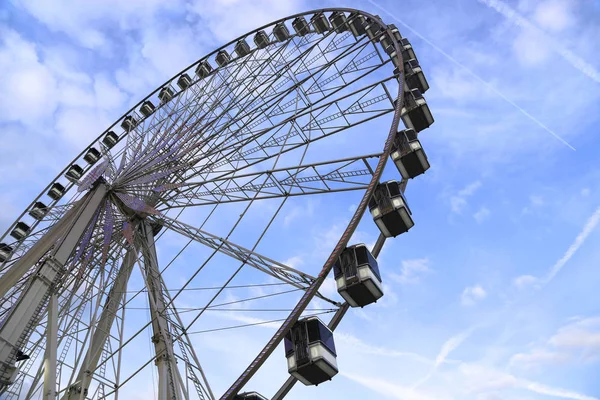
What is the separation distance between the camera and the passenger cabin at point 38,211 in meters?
18.9

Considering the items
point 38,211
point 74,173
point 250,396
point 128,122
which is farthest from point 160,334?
point 128,122

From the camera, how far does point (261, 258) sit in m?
10.8

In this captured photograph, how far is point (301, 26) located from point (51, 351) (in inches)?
498

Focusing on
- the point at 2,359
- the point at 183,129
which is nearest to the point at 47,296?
the point at 2,359

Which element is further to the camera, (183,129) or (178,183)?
(183,129)

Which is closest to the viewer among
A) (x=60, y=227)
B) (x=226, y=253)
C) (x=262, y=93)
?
(x=226, y=253)

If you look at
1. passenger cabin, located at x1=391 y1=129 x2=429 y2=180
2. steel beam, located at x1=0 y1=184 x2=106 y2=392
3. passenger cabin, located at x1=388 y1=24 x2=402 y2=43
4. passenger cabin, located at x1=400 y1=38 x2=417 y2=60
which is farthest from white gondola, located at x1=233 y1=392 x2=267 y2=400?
passenger cabin, located at x1=388 y1=24 x2=402 y2=43

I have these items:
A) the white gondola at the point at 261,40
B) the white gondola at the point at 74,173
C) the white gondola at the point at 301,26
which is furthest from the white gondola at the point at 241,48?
the white gondola at the point at 74,173

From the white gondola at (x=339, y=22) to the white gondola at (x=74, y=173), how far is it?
10616 mm

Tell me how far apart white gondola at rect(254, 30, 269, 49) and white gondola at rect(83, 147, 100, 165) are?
23.7 feet

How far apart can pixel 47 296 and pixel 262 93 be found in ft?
26.3

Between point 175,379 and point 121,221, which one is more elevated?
point 121,221

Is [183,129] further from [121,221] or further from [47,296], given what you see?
[47,296]

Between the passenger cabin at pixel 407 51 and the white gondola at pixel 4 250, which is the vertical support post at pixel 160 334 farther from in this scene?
the passenger cabin at pixel 407 51
